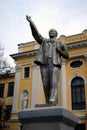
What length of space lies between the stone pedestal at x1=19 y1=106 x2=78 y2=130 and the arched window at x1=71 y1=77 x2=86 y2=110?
18992 millimetres

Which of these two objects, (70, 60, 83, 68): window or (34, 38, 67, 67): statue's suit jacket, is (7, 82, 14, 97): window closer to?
(70, 60, 83, 68): window

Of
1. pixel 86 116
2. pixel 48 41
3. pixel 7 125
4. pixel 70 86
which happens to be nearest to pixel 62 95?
pixel 70 86

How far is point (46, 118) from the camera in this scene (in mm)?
5199

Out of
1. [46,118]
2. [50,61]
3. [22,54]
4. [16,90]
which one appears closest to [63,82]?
[16,90]

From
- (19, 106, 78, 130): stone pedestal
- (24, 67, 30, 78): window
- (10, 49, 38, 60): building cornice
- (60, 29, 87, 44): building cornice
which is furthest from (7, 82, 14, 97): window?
(19, 106, 78, 130): stone pedestal

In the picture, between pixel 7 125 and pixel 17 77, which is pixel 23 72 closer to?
pixel 17 77

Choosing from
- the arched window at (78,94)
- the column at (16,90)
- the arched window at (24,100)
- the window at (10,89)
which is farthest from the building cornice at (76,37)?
the window at (10,89)

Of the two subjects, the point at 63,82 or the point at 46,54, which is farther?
the point at 63,82

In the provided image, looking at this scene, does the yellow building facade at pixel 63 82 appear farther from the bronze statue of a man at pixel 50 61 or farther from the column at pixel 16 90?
the bronze statue of a man at pixel 50 61

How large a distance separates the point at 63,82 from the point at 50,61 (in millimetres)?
19712

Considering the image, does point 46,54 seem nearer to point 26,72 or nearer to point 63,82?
point 63,82

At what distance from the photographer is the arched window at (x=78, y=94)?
2408 cm

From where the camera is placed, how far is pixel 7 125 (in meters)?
28.0

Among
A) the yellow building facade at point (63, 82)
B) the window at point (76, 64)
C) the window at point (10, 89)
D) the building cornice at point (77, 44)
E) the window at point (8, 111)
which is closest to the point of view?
the yellow building facade at point (63, 82)
